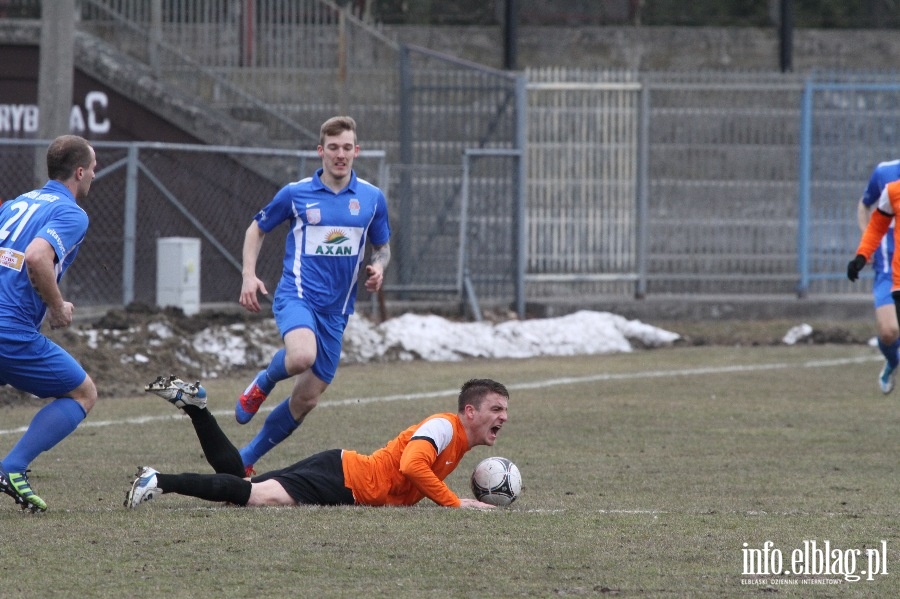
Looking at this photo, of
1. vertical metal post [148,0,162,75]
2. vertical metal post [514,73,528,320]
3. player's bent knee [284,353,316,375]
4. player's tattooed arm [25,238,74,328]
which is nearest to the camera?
player's tattooed arm [25,238,74,328]

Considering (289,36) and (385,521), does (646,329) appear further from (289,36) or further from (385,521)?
(385,521)

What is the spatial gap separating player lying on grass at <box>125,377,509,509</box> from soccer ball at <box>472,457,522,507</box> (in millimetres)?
163

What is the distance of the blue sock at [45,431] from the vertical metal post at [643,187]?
44.3 feet

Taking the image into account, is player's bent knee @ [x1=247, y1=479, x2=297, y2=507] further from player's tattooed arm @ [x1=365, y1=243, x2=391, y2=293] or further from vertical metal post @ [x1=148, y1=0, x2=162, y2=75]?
vertical metal post @ [x1=148, y1=0, x2=162, y2=75]

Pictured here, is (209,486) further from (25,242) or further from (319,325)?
(319,325)

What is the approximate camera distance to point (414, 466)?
22.2 ft

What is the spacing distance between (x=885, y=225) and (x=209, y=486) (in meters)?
6.20

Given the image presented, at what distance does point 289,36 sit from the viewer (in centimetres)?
1994

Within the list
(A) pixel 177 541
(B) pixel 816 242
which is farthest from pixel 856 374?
(A) pixel 177 541

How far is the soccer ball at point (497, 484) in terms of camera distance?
283 inches

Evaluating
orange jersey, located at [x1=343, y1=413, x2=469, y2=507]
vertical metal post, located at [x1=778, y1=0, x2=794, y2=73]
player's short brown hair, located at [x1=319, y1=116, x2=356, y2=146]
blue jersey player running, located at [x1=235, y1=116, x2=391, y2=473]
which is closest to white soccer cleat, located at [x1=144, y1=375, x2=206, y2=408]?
orange jersey, located at [x1=343, y1=413, x2=469, y2=507]

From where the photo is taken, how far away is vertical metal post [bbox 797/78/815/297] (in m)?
20.0

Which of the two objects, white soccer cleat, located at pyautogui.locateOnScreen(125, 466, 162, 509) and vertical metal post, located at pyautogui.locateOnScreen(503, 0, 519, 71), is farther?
vertical metal post, located at pyautogui.locateOnScreen(503, 0, 519, 71)

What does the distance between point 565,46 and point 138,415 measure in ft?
45.7
